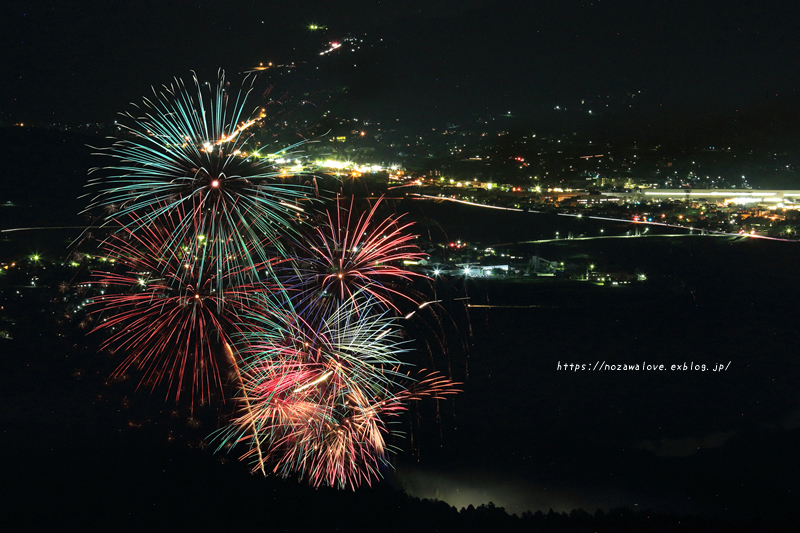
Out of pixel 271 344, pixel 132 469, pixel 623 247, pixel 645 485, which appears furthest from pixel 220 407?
pixel 623 247

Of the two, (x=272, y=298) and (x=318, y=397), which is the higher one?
(x=272, y=298)

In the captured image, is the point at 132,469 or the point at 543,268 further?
the point at 543,268

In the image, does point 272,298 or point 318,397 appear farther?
point 272,298

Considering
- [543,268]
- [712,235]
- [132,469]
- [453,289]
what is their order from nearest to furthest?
1. [132,469]
2. [453,289]
3. [543,268]
4. [712,235]

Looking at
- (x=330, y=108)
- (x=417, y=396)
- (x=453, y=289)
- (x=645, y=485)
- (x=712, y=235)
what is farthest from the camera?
(x=712, y=235)

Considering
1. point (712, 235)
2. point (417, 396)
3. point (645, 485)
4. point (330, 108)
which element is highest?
point (330, 108)

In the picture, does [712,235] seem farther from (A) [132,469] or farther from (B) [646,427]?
(A) [132,469]

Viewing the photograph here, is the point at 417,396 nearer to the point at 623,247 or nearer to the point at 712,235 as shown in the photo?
the point at 623,247

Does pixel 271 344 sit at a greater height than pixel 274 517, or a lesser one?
greater

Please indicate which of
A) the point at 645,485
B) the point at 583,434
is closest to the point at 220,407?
the point at 583,434
